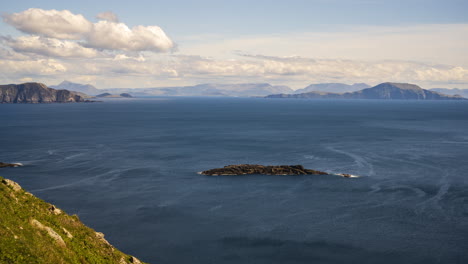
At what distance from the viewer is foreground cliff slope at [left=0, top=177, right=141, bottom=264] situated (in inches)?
1054

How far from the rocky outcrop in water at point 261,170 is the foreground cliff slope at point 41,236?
59.8 meters

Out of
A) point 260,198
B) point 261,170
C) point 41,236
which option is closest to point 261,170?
point 261,170

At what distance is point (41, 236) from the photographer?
31.3 m

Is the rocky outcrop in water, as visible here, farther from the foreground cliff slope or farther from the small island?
the foreground cliff slope

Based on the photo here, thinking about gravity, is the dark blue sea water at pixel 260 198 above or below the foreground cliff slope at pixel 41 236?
below

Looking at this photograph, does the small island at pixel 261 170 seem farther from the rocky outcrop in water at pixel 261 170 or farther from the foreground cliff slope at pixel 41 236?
the foreground cliff slope at pixel 41 236

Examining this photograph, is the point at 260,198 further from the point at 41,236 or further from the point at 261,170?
A: the point at 41,236

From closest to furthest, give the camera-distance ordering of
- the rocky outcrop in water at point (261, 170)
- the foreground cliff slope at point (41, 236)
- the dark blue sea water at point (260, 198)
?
the foreground cliff slope at point (41, 236) → the dark blue sea water at point (260, 198) → the rocky outcrop in water at point (261, 170)

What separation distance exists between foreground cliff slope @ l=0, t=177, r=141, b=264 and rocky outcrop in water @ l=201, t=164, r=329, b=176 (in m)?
59.8

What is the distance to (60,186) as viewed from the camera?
85.8 metres

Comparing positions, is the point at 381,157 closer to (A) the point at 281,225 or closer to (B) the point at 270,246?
(A) the point at 281,225

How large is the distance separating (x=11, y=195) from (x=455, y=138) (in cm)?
17283

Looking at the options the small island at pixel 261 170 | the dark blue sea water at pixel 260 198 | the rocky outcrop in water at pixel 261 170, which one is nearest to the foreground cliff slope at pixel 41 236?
the dark blue sea water at pixel 260 198

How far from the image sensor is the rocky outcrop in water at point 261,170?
327 feet
